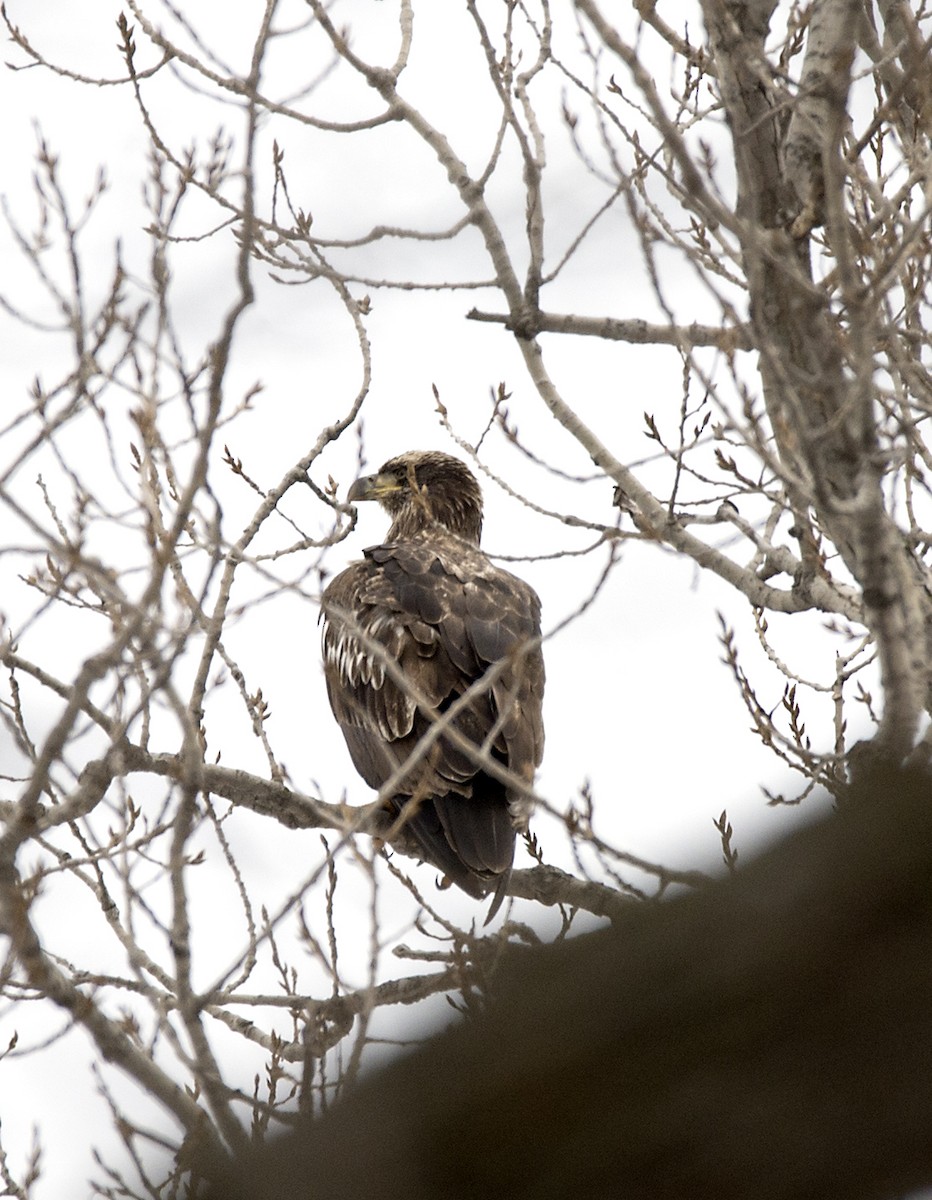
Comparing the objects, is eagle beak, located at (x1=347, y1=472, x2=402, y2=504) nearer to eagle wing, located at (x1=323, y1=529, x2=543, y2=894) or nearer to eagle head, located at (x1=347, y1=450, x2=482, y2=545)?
eagle head, located at (x1=347, y1=450, x2=482, y2=545)

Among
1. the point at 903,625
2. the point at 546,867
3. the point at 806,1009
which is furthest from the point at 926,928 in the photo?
the point at 546,867

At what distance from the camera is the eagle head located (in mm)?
8133

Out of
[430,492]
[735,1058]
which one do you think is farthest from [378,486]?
[735,1058]

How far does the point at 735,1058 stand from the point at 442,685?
3.98 meters

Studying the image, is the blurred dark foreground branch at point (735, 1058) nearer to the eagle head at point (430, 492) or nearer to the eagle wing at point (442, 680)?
the eagle wing at point (442, 680)

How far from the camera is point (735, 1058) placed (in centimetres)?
184

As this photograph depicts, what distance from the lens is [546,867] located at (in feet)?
17.7

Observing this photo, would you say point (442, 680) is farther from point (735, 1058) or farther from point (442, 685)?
point (735, 1058)

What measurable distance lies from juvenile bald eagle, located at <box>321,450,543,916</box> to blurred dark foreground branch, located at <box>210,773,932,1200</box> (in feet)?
9.20

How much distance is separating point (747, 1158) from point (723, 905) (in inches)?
11.8

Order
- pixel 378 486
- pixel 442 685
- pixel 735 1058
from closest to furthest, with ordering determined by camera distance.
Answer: pixel 735 1058, pixel 442 685, pixel 378 486

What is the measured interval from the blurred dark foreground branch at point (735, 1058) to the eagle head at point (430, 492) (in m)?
6.19

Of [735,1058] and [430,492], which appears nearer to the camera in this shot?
[735,1058]

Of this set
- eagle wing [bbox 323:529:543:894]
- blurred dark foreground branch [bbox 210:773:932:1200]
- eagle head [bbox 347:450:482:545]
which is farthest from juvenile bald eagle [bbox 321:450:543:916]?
blurred dark foreground branch [bbox 210:773:932:1200]
